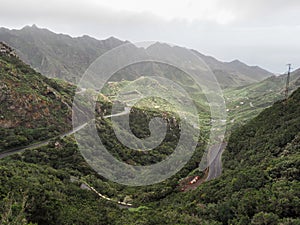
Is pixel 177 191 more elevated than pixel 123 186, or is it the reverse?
pixel 177 191

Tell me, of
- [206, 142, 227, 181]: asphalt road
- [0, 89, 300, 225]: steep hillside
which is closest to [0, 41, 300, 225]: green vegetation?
[0, 89, 300, 225]: steep hillside

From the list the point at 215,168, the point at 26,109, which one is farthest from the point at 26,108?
the point at 215,168

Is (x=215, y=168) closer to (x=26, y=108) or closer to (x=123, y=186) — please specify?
(x=123, y=186)

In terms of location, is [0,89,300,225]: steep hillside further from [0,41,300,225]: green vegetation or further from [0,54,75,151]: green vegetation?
[0,54,75,151]: green vegetation

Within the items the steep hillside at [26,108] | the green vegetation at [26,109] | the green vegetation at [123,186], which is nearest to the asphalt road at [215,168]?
the green vegetation at [123,186]

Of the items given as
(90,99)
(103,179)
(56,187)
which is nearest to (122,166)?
(103,179)

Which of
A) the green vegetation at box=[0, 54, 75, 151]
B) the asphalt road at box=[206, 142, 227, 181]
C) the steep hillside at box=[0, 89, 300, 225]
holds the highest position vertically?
the green vegetation at box=[0, 54, 75, 151]

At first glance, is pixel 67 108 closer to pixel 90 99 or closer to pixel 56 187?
pixel 90 99

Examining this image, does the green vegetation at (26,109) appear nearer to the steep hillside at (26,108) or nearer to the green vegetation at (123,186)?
the steep hillside at (26,108)

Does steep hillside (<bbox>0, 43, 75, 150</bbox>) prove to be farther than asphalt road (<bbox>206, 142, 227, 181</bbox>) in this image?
Yes
